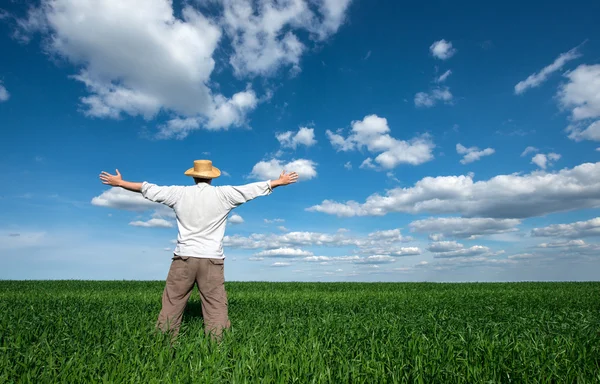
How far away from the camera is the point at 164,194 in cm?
609

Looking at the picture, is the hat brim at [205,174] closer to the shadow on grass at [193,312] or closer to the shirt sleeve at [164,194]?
the shirt sleeve at [164,194]

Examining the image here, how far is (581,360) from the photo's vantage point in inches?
179

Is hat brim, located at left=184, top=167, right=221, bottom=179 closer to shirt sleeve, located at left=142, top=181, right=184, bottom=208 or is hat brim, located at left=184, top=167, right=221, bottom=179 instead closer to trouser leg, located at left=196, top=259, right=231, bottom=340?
shirt sleeve, located at left=142, top=181, right=184, bottom=208

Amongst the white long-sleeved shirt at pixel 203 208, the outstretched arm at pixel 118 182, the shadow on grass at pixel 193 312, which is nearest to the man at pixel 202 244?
the white long-sleeved shirt at pixel 203 208

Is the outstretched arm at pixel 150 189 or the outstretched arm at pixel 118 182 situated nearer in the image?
the outstretched arm at pixel 150 189

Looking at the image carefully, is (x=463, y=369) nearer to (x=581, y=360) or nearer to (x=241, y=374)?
(x=581, y=360)

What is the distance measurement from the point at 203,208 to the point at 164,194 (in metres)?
0.72

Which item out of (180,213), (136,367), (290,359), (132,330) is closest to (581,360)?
(290,359)

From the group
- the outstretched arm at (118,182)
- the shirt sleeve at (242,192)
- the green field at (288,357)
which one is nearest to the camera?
the green field at (288,357)

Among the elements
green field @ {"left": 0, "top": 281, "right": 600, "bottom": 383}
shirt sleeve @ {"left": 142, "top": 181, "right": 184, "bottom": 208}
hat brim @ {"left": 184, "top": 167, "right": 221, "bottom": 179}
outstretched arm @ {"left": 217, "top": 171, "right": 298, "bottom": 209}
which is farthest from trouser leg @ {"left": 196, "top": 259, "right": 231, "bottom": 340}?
hat brim @ {"left": 184, "top": 167, "right": 221, "bottom": 179}

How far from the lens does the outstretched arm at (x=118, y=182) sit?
6258 millimetres

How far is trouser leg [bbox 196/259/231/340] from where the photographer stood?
5.80 meters

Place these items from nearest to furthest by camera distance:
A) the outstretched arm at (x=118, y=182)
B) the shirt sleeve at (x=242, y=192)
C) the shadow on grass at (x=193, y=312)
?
the shirt sleeve at (x=242, y=192) < the outstretched arm at (x=118, y=182) < the shadow on grass at (x=193, y=312)

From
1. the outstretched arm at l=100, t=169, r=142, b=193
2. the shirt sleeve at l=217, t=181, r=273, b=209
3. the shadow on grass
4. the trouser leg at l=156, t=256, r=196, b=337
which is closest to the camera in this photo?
the trouser leg at l=156, t=256, r=196, b=337
